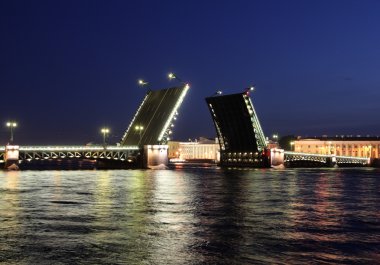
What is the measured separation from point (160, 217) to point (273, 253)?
6.75m

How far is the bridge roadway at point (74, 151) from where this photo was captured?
82.2 meters

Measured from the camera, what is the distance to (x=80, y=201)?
2433 centimetres

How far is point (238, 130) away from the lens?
267 ft

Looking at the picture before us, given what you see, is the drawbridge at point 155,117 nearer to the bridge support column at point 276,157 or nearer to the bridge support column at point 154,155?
the bridge support column at point 154,155

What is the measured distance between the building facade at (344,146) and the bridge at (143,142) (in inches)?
2499

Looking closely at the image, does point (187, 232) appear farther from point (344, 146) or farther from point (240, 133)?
point (344, 146)

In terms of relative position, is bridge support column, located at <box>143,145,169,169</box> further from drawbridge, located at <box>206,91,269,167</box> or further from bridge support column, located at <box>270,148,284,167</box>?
bridge support column, located at <box>270,148,284,167</box>

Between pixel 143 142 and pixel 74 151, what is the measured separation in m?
9.96

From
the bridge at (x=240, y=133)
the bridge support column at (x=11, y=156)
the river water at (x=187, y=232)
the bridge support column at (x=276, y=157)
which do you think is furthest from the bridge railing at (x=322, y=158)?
the river water at (x=187, y=232)

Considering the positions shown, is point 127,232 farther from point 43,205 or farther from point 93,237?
point 43,205

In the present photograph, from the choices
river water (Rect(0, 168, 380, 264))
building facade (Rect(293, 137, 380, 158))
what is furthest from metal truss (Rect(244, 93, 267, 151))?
building facade (Rect(293, 137, 380, 158))

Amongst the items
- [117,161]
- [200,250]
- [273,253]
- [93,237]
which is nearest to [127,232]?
[93,237]

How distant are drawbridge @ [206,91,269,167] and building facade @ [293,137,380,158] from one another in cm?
5305

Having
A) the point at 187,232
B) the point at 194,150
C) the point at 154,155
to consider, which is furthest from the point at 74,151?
the point at 194,150
